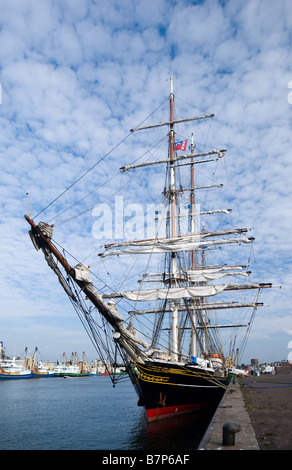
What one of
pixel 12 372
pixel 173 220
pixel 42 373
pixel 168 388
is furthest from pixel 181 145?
pixel 42 373

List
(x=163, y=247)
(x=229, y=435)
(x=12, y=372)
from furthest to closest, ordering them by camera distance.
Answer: (x=12, y=372) → (x=163, y=247) → (x=229, y=435)

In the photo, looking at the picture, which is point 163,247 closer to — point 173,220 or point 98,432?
point 173,220

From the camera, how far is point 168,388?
20.6m

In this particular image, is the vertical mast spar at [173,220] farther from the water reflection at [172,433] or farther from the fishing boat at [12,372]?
the fishing boat at [12,372]

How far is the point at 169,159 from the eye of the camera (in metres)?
31.6

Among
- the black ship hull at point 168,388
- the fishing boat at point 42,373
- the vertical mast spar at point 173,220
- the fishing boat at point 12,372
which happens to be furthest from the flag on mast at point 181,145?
the fishing boat at point 42,373

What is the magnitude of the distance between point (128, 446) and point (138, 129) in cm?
2300

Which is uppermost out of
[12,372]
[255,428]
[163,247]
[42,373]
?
[163,247]

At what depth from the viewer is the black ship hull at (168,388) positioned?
19.8 meters

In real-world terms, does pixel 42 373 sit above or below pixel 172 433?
below

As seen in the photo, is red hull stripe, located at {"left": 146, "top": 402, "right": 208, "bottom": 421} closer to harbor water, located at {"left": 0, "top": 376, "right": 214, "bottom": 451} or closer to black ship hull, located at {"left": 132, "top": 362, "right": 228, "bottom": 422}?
black ship hull, located at {"left": 132, "top": 362, "right": 228, "bottom": 422}

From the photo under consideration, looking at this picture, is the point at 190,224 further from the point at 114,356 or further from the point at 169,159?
the point at 114,356
